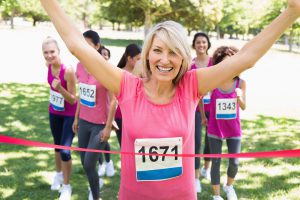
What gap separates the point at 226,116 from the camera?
13.7ft

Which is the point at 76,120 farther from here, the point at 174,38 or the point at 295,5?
the point at 295,5

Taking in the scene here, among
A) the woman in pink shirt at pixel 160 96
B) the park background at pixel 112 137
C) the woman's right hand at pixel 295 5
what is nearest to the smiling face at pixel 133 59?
the park background at pixel 112 137

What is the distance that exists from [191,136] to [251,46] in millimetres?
581

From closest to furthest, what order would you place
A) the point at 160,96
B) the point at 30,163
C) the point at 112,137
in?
the point at 160,96
the point at 30,163
the point at 112,137

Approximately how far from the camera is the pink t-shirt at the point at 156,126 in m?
1.97

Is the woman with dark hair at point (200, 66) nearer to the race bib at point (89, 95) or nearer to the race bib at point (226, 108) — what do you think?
the race bib at point (226, 108)

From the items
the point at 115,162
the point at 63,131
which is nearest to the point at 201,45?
the point at 63,131

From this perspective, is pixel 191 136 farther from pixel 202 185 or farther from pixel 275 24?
pixel 202 185

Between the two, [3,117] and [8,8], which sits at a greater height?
[8,8]

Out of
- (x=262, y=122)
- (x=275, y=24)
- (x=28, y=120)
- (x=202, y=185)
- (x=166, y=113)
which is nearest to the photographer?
(x=275, y=24)

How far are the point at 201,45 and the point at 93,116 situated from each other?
1689 millimetres

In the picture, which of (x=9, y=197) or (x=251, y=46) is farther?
(x=9, y=197)

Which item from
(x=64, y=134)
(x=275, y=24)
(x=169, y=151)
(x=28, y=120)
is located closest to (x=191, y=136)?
(x=169, y=151)

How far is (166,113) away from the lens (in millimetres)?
1982
